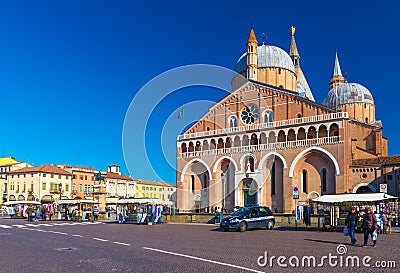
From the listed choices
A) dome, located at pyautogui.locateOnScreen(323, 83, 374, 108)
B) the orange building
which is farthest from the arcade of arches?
the orange building

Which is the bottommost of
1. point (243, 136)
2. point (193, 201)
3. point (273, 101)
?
point (193, 201)

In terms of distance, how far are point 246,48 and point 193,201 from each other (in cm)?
2072

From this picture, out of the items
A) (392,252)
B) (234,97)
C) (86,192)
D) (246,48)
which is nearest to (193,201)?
(234,97)

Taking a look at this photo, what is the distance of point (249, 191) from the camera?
49.3 metres

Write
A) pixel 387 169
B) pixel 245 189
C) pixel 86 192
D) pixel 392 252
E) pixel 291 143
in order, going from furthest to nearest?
pixel 86 192
pixel 245 189
pixel 291 143
pixel 387 169
pixel 392 252

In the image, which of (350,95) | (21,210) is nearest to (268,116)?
(350,95)

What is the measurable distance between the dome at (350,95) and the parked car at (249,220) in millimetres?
35757

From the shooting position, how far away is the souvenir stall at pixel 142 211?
1307 inches

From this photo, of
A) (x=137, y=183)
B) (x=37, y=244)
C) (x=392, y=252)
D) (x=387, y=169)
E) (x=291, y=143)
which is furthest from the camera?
(x=137, y=183)

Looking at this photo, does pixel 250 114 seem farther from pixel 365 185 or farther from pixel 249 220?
pixel 249 220

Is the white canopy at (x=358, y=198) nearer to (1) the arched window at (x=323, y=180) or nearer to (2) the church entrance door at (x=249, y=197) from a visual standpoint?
(1) the arched window at (x=323, y=180)

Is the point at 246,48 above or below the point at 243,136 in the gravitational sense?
above

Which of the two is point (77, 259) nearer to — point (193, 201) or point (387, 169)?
point (387, 169)

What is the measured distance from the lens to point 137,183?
99.6 meters
